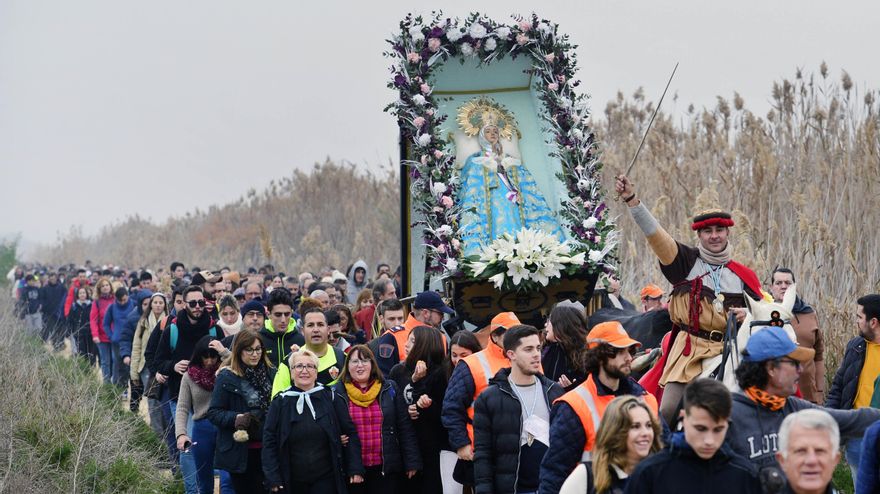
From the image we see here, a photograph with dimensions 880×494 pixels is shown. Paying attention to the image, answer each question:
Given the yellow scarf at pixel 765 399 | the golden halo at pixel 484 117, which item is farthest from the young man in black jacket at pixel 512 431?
the golden halo at pixel 484 117

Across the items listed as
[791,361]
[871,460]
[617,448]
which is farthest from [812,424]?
[617,448]

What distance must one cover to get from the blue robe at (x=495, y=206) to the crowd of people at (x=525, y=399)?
117 centimetres

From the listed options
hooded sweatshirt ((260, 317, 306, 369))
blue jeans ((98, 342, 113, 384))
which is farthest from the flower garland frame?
blue jeans ((98, 342, 113, 384))

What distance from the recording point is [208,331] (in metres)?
13.9

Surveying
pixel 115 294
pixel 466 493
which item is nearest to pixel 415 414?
pixel 466 493

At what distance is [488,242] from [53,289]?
18.4 meters

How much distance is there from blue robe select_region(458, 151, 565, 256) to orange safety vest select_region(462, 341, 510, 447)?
462cm

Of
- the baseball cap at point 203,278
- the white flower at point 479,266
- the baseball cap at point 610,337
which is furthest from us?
the baseball cap at point 203,278

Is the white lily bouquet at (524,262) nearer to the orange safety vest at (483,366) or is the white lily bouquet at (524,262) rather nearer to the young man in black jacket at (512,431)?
the orange safety vest at (483,366)

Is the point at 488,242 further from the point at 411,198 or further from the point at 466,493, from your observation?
the point at 466,493

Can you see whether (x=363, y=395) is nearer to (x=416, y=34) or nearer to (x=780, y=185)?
(x=416, y=34)

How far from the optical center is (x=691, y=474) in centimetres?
578

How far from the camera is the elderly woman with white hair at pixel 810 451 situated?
557cm

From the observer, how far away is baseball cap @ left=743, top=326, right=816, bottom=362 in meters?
6.50
